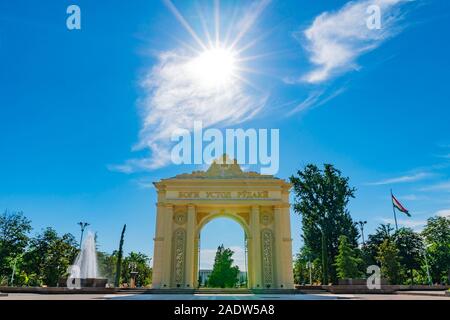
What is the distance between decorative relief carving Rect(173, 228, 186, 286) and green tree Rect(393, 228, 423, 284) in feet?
106

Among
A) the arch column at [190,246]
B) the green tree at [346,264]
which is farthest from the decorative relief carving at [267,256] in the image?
the green tree at [346,264]

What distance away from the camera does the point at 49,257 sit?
1432 inches

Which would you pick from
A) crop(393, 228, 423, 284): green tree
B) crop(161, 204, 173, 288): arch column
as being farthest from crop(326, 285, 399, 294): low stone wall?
crop(393, 228, 423, 284): green tree

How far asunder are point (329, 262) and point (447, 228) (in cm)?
2703

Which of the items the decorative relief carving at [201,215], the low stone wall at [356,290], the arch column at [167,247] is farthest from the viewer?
the decorative relief carving at [201,215]

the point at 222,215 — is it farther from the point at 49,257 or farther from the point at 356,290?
the point at 49,257

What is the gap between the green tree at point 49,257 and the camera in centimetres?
3484

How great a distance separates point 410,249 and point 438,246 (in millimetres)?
5032

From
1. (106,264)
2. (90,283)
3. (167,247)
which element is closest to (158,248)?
(167,247)

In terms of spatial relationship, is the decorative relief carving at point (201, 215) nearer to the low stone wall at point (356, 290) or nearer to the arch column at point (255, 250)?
the arch column at point (255, 250)

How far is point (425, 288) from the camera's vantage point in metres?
28.2

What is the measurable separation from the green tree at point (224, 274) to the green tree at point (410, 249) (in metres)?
22.4

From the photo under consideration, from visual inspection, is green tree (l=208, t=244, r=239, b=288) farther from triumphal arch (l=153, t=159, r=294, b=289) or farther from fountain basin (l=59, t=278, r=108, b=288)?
fountain basin (l=59, t=278, r=108, b=288)

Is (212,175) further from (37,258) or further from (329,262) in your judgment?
(37,258)
